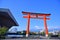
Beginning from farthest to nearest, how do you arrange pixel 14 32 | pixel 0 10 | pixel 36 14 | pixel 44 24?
1. pixel 14 32
2. pixel 44 24
3. pixel 36 14
4. pixel 0 10

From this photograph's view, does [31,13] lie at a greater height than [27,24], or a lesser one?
greater

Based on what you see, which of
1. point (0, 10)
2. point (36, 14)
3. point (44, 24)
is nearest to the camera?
point (0, 10)

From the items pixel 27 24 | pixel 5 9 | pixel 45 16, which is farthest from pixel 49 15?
pixel 5 9

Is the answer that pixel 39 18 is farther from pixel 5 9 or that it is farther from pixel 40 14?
pixel 5 9

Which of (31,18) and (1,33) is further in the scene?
(31,18)

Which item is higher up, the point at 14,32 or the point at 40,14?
the point at 40,14

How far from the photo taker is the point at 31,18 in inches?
1375

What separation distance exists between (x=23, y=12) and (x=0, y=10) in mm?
10560

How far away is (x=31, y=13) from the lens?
111 feet

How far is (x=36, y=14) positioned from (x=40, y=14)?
128cm

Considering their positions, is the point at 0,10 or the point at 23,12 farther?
the point at 23,12

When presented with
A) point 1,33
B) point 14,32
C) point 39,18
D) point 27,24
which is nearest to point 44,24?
point 39,18

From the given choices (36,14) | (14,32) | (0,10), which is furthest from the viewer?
(14,32)

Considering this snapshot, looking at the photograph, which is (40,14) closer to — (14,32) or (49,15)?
(49,15)
